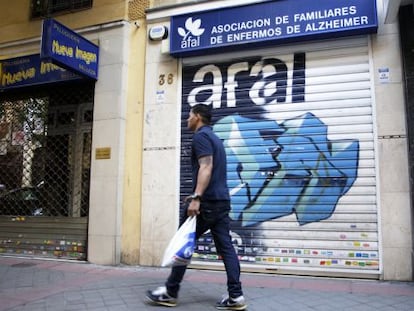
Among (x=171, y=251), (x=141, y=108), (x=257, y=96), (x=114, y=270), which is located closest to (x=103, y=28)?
(x=141, y=108)

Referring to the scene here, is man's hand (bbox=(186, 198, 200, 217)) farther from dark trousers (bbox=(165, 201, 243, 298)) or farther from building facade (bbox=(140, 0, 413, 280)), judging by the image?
building facade (bbox=(140, 0, 413, 280))

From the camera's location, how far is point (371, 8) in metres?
5.88

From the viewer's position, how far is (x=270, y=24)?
6.39 metres

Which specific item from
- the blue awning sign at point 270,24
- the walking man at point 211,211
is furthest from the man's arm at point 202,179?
the blue awning sign at point 270,24

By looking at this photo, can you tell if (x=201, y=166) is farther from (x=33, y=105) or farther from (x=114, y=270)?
(x=33, y=105)

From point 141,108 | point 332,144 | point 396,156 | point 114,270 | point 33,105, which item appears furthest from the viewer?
point 33,105

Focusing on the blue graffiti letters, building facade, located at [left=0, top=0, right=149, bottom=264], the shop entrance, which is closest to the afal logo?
building facade, located at [left=0, top=0, right=149, bottom=264]

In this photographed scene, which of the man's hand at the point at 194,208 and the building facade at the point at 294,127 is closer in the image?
the man's hand at the point at 194,208

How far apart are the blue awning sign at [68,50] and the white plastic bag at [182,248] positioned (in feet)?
11.7

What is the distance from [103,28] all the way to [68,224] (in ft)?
11.2

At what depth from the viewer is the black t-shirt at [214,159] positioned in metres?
4.36

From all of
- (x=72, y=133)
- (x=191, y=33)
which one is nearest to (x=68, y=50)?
(x=72, y=133)

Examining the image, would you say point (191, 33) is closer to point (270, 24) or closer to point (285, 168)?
point (270, 24)

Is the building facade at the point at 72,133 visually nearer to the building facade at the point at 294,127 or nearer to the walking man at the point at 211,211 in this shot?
the building facade at the point at 294,127
